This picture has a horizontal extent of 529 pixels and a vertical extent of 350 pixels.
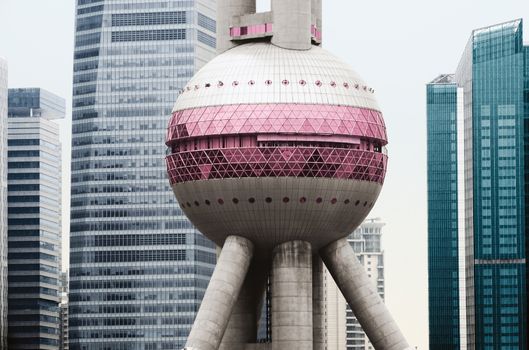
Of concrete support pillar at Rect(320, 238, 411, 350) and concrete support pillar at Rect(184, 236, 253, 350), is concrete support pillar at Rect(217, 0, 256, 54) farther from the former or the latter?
concrete support pillar at Rect(320, 238, 411, 350)

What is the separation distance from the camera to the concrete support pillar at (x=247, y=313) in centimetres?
14688

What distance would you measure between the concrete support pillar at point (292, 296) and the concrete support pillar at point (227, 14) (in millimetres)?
18442

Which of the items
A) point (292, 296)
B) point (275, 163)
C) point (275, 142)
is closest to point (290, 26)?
point (275, 142)

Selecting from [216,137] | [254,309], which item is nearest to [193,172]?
[216,137]

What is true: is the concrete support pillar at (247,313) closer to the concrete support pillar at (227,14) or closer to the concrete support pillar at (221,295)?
the concrete support pillar at (221,295)

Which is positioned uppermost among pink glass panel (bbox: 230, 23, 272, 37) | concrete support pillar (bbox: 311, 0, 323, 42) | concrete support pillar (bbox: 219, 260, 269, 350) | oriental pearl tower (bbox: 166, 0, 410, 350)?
concrete support pillar (bbox: 311, 0, 323, 42)

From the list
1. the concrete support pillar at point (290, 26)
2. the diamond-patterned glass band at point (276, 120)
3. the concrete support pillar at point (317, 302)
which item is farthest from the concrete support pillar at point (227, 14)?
the concrete support pillar at point (317, 302)

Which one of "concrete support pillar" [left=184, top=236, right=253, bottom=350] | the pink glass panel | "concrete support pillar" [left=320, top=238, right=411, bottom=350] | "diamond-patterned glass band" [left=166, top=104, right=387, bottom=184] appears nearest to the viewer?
"concrete support pillar" [left=184, top=236, right=253, bottom=350]

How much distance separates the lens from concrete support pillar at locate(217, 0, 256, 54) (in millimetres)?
148625

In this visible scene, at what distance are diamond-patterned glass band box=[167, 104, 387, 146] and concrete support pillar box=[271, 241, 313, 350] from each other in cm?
979

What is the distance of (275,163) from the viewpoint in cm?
13925

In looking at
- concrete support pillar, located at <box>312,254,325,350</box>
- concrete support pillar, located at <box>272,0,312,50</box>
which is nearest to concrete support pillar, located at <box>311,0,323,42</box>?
concrete support pillar, located at <box>272,0,312,50</box>

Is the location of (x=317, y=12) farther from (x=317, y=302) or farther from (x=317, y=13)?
(x=317, y=302)

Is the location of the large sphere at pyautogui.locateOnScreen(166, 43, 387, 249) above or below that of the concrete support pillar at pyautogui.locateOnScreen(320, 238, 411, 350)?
above
